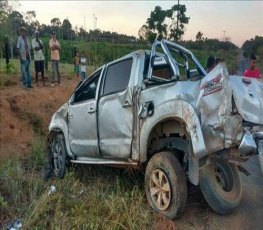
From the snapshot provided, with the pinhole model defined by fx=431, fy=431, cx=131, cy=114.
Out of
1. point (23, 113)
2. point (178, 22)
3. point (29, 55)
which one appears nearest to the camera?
point (29, 55)

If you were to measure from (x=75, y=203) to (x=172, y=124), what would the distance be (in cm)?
153

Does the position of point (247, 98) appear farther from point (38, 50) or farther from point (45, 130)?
point (38, 50)

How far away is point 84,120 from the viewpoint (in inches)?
265

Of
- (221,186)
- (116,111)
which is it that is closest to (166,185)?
(221,186)

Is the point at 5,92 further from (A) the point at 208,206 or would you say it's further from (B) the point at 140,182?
(A) the point at 208,206

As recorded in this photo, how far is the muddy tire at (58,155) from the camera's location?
746 cm

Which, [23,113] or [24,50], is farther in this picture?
[23,113]

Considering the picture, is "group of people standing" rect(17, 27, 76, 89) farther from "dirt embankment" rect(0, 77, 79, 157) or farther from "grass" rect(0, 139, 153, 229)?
"grass" rect(0, 139, 153, 229)

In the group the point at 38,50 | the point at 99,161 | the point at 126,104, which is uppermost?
the point at 38,50

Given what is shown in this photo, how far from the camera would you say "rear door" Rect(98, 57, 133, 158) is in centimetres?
566

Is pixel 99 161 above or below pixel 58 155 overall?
above

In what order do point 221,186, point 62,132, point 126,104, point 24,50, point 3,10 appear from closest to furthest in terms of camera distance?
1. point 221,186
2. point 126,104
3. point 62,132
4. point 24,50
5. point 3,10

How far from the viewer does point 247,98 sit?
4586 mm

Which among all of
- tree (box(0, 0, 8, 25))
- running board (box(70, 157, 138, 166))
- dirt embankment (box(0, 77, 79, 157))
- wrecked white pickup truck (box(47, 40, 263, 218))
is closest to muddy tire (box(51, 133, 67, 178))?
running board (box(70, 157, 138, 166))
